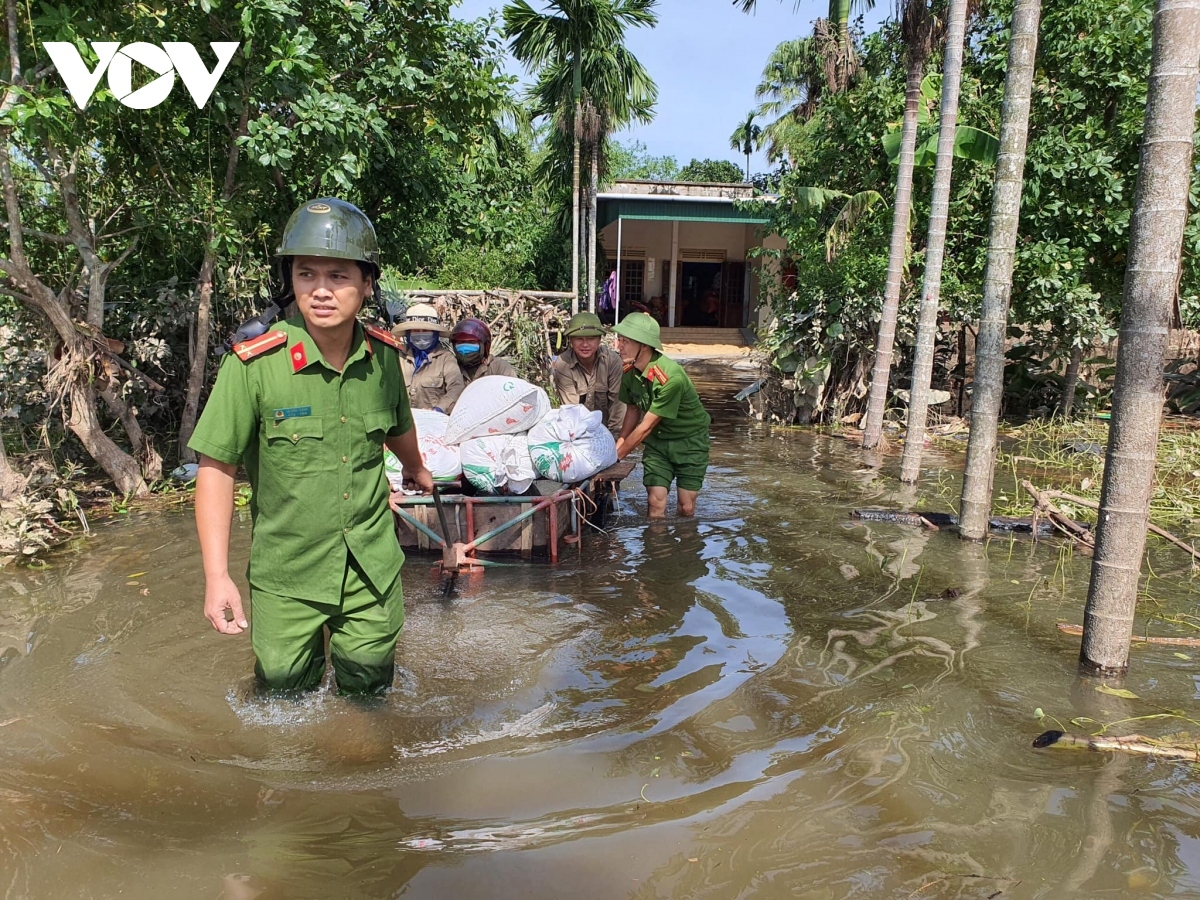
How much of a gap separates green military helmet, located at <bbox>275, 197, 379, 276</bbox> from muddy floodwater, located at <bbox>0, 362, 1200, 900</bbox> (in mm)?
1612

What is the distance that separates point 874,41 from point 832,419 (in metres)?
6.55

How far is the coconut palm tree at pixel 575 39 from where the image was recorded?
18984mm

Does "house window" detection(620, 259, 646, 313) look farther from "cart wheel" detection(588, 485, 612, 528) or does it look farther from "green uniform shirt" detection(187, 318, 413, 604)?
"green uniform shirt" detection(187, 318, 413, 604)

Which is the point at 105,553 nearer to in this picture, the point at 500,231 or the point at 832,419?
the point at 500,231

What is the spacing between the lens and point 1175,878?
2.46 metres

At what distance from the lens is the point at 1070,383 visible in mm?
11688

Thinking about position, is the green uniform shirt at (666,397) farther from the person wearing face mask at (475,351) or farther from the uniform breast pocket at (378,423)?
the uniform breast pocket at (378,423)

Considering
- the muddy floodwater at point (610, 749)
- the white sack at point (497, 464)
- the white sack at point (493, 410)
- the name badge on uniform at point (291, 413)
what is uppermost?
the name badge on uniform at point (291, 413)

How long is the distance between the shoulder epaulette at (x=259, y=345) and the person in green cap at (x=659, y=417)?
3.27 metres

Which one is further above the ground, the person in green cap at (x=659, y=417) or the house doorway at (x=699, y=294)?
the house doorway at (x=699, y=294)

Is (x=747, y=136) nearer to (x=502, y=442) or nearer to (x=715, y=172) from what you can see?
(x=715, y=172)

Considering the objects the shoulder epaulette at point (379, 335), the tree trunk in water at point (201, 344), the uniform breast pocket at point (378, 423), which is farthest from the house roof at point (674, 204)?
the uniform breast pocket at point (378, 423)

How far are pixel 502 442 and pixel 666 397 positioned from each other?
1322mm

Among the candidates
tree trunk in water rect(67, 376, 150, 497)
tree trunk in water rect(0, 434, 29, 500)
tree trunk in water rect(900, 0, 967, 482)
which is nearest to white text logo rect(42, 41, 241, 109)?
tree trunk in water rect(67, 376, 150, 497)
